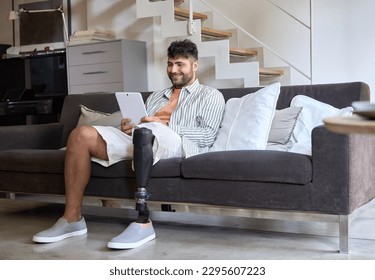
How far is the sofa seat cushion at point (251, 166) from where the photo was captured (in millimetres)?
2449

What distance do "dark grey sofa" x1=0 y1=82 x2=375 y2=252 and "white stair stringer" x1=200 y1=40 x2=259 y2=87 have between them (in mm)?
1396

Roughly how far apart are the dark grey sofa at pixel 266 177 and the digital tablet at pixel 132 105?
0.28 m

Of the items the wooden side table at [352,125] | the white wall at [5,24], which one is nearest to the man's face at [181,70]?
the wooden side table at [352,125]

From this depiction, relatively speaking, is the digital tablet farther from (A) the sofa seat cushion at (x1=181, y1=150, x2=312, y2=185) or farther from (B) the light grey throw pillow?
(B) the light grey throw pillow

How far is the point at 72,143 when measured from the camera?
9.15 ft

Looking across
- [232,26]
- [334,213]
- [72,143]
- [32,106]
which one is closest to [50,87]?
[32,106]

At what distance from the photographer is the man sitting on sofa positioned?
2.69 metres

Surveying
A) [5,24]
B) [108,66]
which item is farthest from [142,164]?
[5,24]

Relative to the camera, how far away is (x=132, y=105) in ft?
9.71

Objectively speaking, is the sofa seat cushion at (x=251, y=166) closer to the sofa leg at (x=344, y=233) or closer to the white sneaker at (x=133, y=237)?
the sofa leg at (x=344, y=233)

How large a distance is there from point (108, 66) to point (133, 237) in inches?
123

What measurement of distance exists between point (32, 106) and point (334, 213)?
163 inches

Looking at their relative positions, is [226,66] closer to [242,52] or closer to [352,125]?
[242,52]
